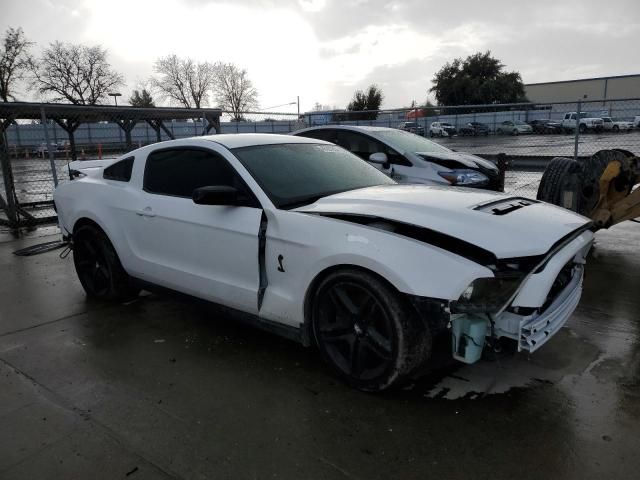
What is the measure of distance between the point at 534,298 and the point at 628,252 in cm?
451

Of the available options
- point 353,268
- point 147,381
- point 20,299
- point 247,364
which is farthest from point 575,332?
point 20,299

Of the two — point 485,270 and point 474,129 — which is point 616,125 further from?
point 485,270

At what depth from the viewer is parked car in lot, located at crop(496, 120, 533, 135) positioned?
17.5 metres

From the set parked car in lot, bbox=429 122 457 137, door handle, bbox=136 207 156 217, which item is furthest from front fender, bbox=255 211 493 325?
parked car in lot, bbox=429 122 457 137

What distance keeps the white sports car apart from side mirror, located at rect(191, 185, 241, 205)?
0.01m

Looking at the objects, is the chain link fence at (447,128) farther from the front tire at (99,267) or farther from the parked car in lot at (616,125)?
the front tire at (99,267)

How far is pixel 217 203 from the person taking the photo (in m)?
3.39

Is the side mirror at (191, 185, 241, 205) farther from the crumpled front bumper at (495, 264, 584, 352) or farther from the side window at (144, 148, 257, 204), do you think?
the crumpled front bumper at (495, 264, 584, 352)

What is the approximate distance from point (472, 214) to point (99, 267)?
3.59 m

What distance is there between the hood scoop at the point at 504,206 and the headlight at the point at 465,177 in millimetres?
3581

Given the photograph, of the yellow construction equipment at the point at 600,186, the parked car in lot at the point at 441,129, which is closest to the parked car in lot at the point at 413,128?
the parked car in lot at the point at 441,129

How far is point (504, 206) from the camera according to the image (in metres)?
3.23

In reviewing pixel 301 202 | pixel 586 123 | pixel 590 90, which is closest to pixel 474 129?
pixel 586 123

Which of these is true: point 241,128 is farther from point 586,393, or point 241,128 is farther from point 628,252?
point 586,393
